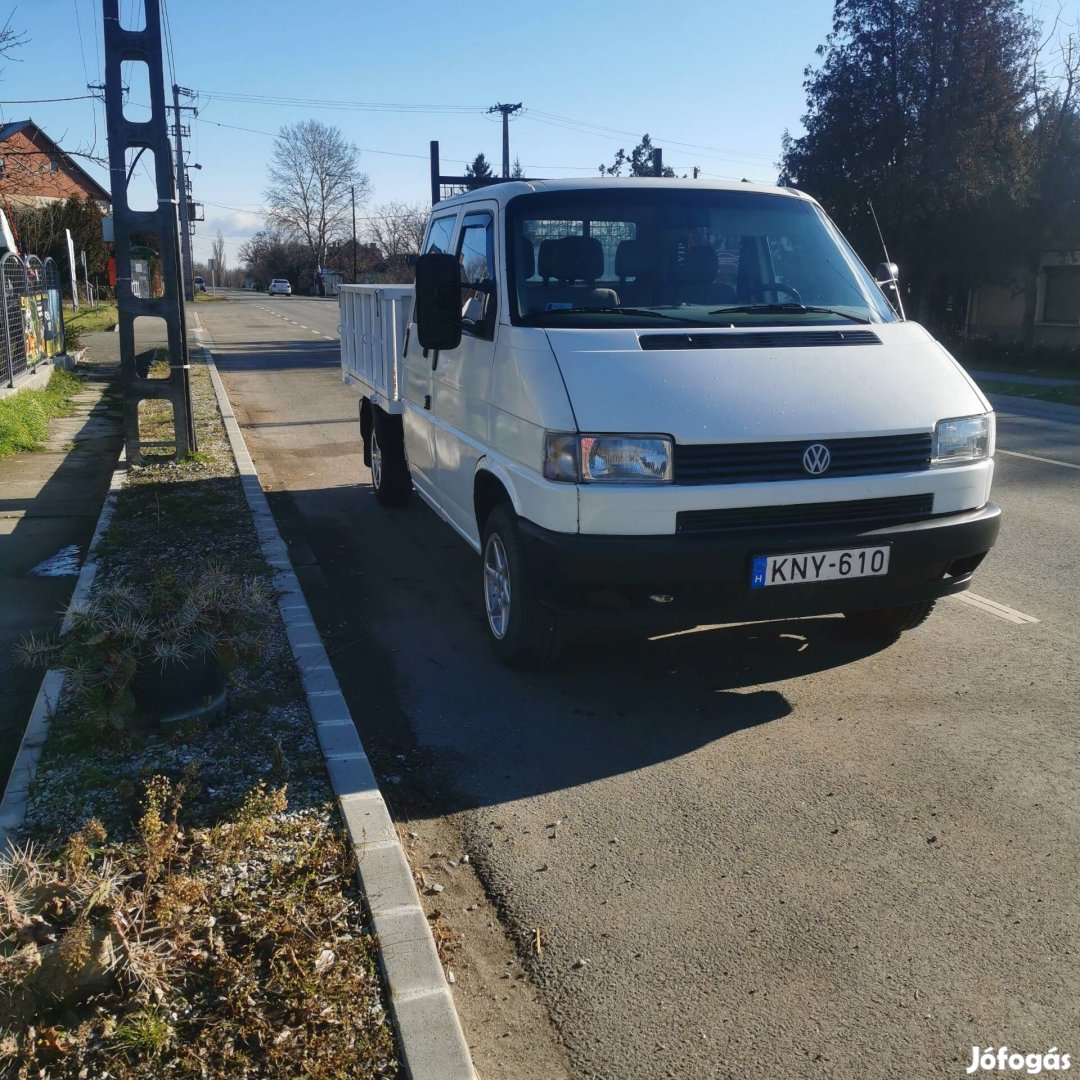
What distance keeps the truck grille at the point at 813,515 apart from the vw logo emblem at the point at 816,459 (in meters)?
0.14

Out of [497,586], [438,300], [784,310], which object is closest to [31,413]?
[438,300]

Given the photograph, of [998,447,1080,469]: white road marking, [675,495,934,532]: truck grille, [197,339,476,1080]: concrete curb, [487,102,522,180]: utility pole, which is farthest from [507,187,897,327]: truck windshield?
[487,102,522,180]: utility pole

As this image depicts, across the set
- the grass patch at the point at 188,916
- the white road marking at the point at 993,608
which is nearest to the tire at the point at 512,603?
the grass patch at the point at 188,916

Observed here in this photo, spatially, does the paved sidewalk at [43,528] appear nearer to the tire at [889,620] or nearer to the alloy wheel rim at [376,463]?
the alloy wheel rim at [376,463]

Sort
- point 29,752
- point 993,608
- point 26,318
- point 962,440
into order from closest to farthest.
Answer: point 29,752
point 962,440
point 993,608
point 26,318

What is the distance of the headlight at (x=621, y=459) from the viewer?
4.56 metres

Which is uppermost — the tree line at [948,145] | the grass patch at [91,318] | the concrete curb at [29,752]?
the tree line at [948,145]

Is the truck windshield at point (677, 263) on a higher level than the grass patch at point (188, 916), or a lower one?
higher

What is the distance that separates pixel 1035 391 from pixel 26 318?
1749 centimetres

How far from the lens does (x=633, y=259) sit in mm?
5621

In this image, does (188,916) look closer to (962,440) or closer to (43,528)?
(962,440)

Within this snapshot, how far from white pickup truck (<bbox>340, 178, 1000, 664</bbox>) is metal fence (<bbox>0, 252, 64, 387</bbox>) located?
1199 cm

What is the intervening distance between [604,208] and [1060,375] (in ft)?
74.7

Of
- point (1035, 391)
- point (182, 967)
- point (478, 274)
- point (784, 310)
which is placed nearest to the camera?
point (182, 967)
